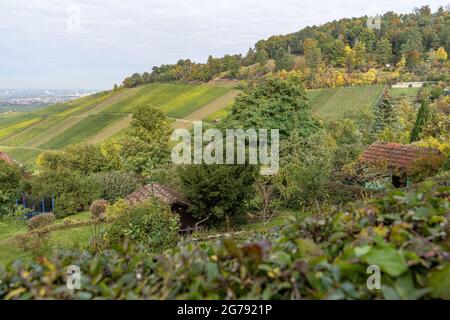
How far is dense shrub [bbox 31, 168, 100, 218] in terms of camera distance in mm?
22069

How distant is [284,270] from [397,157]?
17.0m

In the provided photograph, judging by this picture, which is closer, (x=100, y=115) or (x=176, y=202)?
(x=176, y=202)

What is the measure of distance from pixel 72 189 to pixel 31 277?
865 inches

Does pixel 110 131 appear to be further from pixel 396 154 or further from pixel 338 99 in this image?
pixel 396 154

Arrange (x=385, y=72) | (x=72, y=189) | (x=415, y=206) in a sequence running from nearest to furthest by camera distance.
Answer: (x=415, y=206) < (x=72, y=189) < (x=385, y=72)

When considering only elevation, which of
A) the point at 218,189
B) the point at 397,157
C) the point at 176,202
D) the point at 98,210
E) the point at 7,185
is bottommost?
the point at 7,185

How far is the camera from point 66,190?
22.4 metres

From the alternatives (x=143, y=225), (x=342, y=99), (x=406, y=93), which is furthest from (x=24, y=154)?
(x=143, y=225)

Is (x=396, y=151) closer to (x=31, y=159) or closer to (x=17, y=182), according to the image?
(x=17, y=182)

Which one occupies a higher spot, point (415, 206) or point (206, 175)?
point (415, 206)

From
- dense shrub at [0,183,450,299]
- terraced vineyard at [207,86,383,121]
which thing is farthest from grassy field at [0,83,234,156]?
dense shrub at [0,183,450,299]
